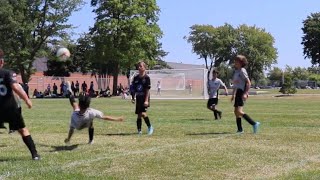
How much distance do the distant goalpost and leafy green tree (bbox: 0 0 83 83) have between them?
23755mm

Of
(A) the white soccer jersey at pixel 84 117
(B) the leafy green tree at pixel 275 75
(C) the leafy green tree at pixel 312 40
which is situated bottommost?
(A) the white soccer jersey at pixel 84 117

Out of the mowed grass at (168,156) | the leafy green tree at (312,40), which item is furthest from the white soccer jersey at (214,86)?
the leafy green tree at (312,40)

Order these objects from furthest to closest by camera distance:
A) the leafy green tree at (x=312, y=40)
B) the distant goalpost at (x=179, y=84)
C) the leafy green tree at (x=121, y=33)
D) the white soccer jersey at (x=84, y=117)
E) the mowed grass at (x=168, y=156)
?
the leafy green tree at (x=312, y=40), the leafy green tree at (x=121, y=33), the distant goalpost at (x=179, y=84), the white soccer jersey at (x=84, y=117), the mowed grass at (x=168, y=156)

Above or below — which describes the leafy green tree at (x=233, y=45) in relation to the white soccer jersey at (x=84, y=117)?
above

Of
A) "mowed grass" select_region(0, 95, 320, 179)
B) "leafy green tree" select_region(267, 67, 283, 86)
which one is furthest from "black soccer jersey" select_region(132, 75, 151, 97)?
"leafy green tree" select_region(267, 67, 283, 86)

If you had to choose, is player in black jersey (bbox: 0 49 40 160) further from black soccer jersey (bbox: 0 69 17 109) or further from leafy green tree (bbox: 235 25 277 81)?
leafy green tree (bbox: 235 25 277 81)

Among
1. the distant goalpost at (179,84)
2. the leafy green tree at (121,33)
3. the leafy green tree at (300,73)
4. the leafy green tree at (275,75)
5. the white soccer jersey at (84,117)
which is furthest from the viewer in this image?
the leafy green tree at (275,75)

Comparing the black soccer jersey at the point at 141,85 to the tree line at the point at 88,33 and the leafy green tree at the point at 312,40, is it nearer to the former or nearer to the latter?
the tree line at the point at 88,33

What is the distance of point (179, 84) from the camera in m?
53.7

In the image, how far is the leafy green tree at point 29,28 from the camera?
70.2 m

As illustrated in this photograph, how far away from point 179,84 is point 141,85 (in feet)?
130

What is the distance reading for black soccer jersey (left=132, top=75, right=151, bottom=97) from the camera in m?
13.9

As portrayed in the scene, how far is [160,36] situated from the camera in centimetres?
7556

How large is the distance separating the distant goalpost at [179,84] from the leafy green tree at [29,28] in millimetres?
23755
